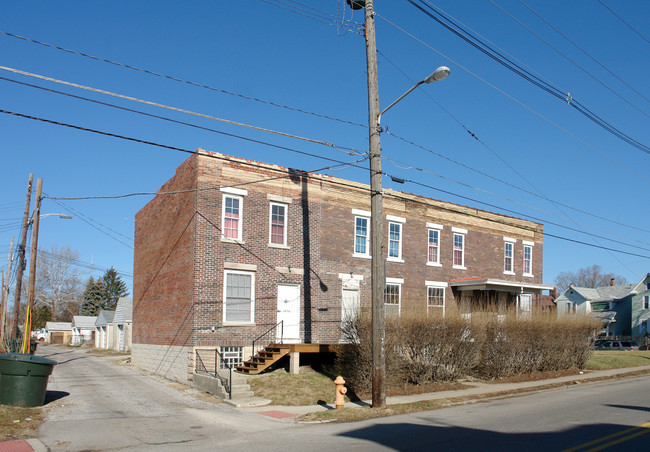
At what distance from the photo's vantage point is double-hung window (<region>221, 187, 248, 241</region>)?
21078 mm

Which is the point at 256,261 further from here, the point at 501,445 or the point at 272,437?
the point at 501,445

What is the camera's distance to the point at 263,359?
19594 mm

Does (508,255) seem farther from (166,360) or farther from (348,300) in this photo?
(166,360)

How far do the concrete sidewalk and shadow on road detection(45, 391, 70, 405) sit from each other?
17.5ft

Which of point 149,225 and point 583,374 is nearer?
point 583,374

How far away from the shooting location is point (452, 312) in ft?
64.4

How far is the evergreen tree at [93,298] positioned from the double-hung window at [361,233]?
206 ft

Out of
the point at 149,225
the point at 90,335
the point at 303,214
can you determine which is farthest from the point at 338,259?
the point at 90,335

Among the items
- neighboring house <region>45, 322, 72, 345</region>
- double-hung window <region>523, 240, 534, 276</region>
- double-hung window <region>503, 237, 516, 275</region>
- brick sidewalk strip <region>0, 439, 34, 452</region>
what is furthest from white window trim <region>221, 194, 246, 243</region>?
neighboring house <region>45, 322, 72, 345</region>

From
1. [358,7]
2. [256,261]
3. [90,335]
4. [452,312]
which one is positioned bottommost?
[90,335]

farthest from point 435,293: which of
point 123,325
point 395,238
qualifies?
point 123,325

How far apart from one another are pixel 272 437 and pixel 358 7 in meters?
11.4

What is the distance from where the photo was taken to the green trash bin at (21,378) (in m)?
13.6

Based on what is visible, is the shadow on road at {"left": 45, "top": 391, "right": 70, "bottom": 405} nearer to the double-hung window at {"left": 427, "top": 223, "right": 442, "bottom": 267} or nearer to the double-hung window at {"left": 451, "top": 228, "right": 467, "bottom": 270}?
the double-hung window at {"left": 427, "top": 223, "right": 442, "bottom": 267}
